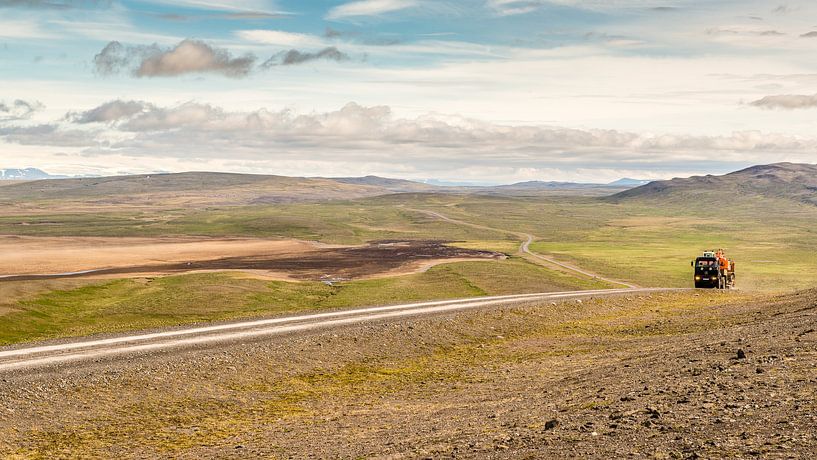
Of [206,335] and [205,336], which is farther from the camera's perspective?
[206,335]

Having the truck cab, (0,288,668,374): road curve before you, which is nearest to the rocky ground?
(0,288,668,374): road curve

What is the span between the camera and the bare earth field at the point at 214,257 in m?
124

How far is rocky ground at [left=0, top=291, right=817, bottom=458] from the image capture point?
2072 cm

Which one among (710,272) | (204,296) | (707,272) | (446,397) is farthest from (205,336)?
(710,272)

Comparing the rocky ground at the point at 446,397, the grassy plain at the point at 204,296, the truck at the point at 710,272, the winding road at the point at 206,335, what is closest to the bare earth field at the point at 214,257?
the grassy plain at the point at 204,296

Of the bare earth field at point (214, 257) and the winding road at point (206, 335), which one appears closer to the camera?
the winding road at point (206, 335)

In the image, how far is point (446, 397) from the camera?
30984mm

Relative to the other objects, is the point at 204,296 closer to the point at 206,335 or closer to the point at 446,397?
the point at 206,335

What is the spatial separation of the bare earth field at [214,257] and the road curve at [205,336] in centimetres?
6014

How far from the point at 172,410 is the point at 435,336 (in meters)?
19.7

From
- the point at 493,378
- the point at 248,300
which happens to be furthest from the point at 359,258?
the point at 493,378

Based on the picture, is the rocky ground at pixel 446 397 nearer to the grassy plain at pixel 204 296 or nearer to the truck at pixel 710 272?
the grassy plain at pixel 204 296

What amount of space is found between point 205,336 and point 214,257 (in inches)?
4475

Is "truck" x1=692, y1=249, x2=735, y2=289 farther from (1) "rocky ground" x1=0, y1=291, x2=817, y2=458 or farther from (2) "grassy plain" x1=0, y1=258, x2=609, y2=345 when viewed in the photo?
(1) "rocky ground" x1=0, y1=291, x2=817, y2=458
